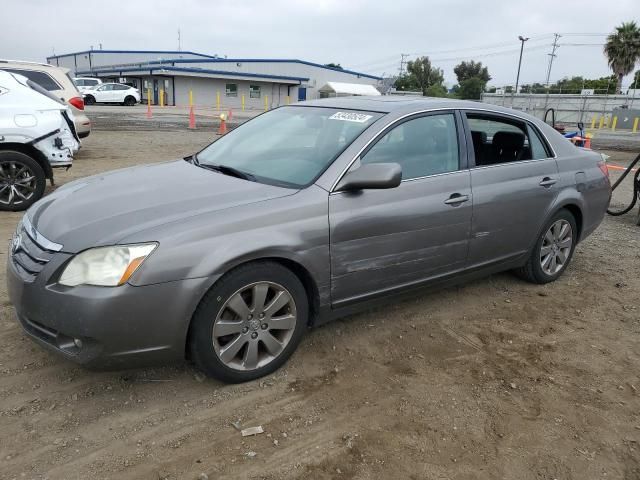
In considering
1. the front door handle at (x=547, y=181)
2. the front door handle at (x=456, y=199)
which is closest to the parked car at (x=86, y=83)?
the front door handle at (x=547, y=181)

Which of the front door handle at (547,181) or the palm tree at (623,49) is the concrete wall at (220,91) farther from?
the front door handle at (547,181)

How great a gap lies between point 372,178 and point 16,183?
518 centimetres

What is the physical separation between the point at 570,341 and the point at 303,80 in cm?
5152

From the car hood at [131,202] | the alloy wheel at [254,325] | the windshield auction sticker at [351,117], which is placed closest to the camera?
the car hood at [131,202]

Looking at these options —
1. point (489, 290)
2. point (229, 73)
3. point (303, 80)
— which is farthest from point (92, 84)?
point (489, 290)

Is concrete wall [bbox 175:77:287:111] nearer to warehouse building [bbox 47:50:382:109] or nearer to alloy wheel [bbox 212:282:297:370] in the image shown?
warehouse building [bbox 47:50:382:109]

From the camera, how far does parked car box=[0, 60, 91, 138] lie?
10.1m

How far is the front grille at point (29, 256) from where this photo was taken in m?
2.70

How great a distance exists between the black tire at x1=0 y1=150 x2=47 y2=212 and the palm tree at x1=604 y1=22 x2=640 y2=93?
59527 mm

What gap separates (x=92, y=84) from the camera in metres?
36.3

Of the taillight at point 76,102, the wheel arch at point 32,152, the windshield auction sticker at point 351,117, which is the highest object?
the windshield auction sticker at point 351,117

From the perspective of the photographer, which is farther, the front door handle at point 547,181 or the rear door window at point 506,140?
the front door handle at point 547,181

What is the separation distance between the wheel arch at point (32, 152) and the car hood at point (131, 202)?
3.34 meters

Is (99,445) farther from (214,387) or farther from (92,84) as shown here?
(92,84)
